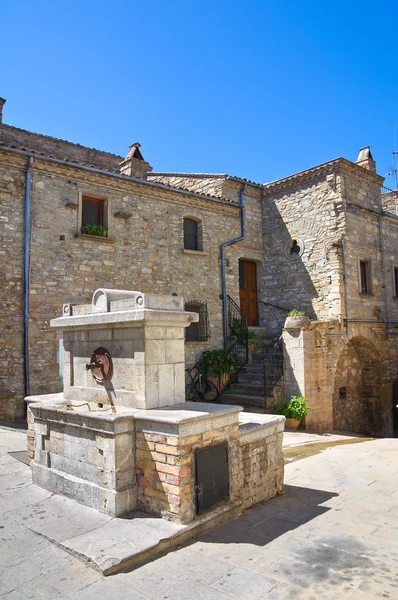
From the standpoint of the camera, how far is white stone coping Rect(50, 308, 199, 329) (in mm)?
4344

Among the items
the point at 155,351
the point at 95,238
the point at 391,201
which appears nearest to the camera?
the point at 155,351

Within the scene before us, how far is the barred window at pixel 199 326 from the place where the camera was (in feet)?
43.1

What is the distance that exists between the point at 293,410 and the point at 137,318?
25.6ft

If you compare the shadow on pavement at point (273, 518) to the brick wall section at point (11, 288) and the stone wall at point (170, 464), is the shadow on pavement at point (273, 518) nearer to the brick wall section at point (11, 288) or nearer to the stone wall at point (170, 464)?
the stone wall at point (170, 464)

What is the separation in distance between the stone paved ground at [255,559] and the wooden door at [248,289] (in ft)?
32.4

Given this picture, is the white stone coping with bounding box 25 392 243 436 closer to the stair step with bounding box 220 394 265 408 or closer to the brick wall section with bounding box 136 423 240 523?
the brick wall section with bounding box 136 423 240 523

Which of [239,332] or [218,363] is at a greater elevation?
[239,332]

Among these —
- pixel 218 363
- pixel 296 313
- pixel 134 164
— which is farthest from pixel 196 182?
pixel 218 363

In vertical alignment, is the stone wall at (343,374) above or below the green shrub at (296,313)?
below

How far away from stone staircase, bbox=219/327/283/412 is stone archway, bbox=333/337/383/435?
2.56 m

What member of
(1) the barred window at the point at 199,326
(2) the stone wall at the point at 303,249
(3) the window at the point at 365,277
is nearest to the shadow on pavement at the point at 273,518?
(1) the barred window at the point at 199,326

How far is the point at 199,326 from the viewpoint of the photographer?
43.8ft

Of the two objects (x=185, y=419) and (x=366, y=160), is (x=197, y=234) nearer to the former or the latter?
(x=366, y=160)

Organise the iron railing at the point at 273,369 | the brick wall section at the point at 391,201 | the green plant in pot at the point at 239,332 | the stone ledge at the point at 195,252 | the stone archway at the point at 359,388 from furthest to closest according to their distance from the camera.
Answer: the brick wall section at the point at 391,201
the green plant in pot at the point at 239,332
the stone archway at the point at 359,388
the stone ledge at the point at 195,252
the iron railing at the point at 273,369
